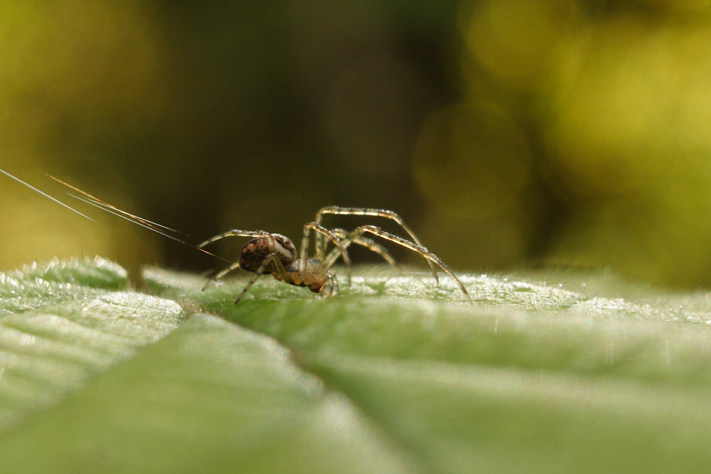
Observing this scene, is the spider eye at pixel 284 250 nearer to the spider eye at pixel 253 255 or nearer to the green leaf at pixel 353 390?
the spider eye at pixel 253 255

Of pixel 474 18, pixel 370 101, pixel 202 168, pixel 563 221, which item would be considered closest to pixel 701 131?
pixel 563 221

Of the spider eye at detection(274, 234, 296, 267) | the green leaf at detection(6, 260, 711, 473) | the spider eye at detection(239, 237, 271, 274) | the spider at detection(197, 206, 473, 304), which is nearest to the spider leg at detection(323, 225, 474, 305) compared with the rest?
the spider at detection(197, 206, 473, 304)

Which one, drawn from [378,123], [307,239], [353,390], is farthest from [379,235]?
[378,123]

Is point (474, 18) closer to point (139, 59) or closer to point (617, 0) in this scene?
point (617, 0)

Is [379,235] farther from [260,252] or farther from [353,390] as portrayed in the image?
[353,390]

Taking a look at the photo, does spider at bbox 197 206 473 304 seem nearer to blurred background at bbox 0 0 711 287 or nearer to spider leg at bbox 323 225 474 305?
spider leg at bbox 323 225 474 305
